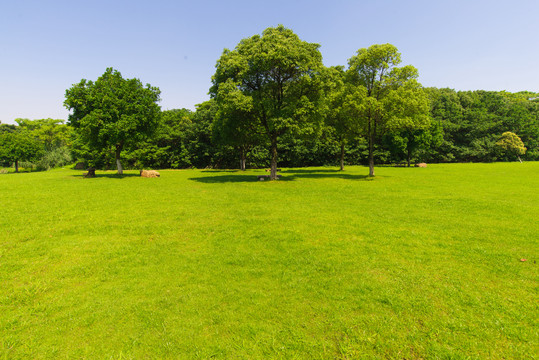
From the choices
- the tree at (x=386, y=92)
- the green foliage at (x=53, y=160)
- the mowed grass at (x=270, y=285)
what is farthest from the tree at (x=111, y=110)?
the green foliage at (x=53, y=160)

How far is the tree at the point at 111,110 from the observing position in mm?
31297

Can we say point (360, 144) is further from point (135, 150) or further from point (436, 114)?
point (135, 150)

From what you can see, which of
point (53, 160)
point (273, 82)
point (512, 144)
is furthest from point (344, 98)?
point (53, 160)

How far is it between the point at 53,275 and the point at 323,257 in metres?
8.14

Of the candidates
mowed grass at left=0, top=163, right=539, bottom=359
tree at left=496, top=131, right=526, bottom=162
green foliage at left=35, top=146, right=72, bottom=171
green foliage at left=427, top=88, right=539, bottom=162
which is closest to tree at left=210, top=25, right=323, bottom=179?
mowed grass at left=0, top=163, right=539, bottom=359

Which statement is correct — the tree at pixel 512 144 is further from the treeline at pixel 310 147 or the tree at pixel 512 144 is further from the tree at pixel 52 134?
the tree at pixel 52 134

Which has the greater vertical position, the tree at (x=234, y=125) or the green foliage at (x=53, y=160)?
the tree at (x=234, y=125)

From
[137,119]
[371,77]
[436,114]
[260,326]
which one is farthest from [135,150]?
[436,114]

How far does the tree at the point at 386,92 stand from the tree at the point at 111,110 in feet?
94.3

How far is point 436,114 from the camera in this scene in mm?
73188

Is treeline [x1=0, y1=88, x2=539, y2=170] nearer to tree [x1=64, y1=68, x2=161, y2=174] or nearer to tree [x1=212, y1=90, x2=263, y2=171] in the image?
tree [x1=64, y1=68, x2=161, y2=174]

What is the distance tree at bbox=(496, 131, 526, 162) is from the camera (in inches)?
2419

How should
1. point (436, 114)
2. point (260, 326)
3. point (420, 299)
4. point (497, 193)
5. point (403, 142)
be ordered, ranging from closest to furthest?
point (260, 326) → point (420, 299) → point (497, 193) → point (403, 142) → point (436, 114)

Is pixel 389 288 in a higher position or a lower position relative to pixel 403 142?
lower
